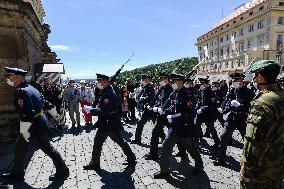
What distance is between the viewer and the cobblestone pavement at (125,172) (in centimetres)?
560

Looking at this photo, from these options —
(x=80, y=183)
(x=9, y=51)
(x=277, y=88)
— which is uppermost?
(x=9, y=51)

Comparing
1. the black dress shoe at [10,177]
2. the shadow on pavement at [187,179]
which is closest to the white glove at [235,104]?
the shadow on pavement at [187,179]

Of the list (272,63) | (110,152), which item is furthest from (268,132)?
(110,152)

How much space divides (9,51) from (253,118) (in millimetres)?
Answer: 8750

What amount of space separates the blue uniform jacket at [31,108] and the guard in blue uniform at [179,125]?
2.38 meters

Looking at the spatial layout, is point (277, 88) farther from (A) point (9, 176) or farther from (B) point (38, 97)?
(A) point (9, 176)

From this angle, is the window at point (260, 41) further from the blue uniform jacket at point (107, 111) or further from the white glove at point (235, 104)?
the blue uniform jacket at point (107, 111)

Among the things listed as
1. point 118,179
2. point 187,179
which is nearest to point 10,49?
point 118,179

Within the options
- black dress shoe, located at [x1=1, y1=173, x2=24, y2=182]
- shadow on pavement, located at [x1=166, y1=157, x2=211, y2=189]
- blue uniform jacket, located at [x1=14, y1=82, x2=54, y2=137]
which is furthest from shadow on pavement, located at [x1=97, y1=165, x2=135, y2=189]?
black dress shoe, located at [x1=1, y1=173, x2=24, y2=182]

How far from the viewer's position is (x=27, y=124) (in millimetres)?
5438

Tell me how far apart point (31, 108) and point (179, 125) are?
2815 millimetres

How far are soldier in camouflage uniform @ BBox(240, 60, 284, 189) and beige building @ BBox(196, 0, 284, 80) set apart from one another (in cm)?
3667

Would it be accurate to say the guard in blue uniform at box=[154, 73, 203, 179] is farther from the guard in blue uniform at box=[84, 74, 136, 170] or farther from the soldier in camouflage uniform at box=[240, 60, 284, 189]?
the soldier in camouflage uniform at box=[240, 60, 284, 189]

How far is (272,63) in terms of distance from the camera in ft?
9.90
